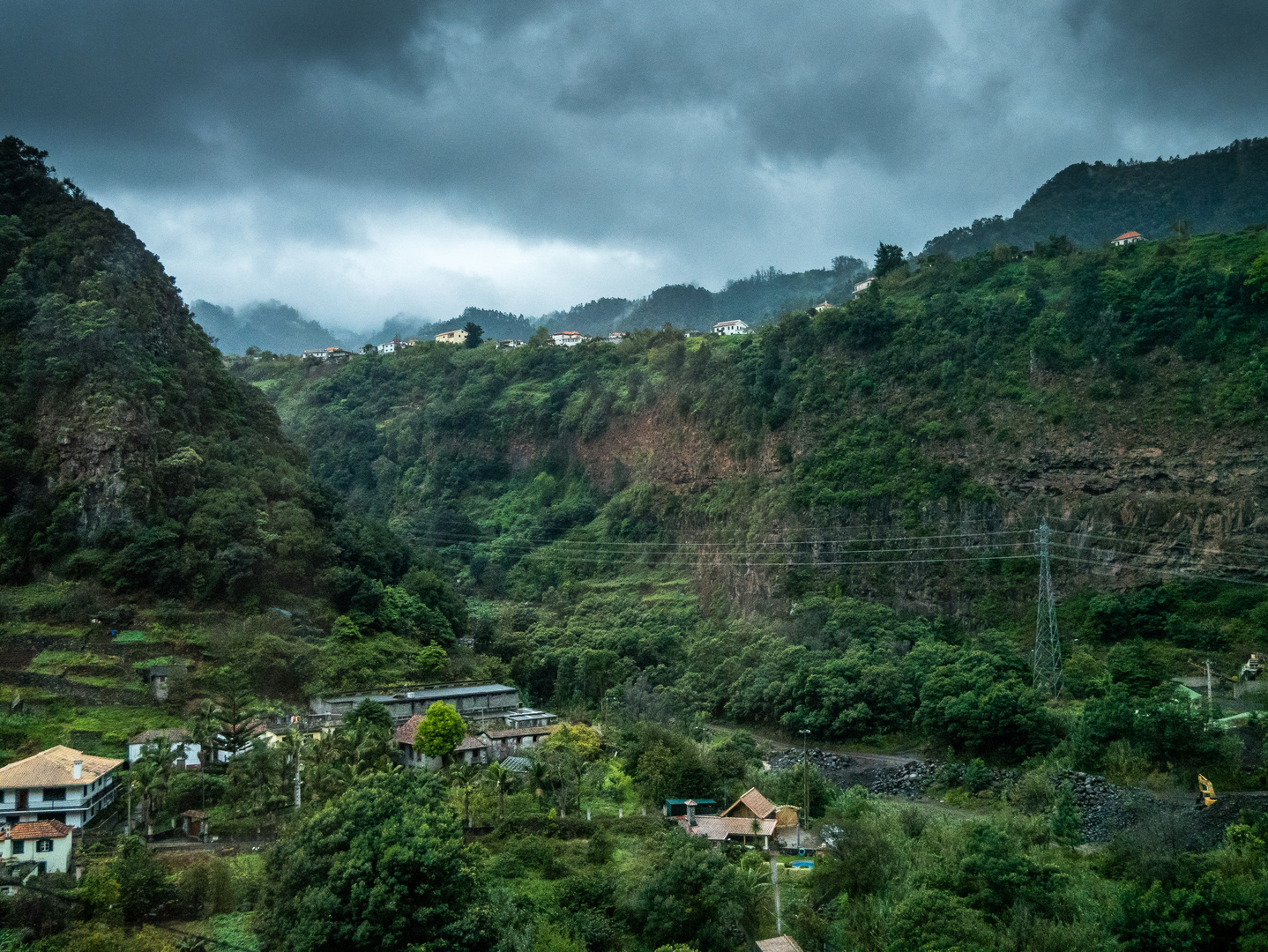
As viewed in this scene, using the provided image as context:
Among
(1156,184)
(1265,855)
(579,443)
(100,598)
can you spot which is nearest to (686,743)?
(1265,855)

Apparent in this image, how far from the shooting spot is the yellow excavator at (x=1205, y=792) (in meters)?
28.9

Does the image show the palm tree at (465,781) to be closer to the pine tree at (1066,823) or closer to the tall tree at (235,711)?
the tall tree at (235,711)

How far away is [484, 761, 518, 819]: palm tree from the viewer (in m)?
29.6

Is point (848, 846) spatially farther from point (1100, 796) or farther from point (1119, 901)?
point (1100, 796)

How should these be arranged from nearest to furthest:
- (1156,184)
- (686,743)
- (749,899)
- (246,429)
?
(749,899) < (686,743) < (246,429) < (1156,184)

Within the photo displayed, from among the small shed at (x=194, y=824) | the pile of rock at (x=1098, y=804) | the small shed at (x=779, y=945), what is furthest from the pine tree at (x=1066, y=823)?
the small shed at (x=194, y=824)

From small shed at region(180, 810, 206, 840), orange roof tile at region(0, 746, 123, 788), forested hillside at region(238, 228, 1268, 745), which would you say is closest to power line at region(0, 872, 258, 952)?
orange roof tile at region(0, 746, 123, 788)

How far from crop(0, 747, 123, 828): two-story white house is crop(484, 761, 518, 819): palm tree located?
9754mm

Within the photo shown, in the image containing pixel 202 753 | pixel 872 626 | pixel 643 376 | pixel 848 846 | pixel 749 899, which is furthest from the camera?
pixel 643 376

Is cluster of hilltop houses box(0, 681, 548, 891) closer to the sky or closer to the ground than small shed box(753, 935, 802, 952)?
closer to the sky

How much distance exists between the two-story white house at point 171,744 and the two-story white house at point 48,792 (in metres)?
2.05

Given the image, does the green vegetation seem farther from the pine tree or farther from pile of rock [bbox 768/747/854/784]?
pile of rock [bbox 768/747/854/784]

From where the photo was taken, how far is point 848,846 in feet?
84.3

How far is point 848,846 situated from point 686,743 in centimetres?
988
